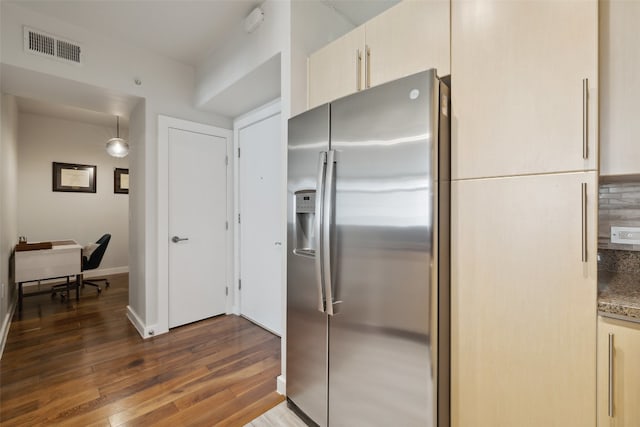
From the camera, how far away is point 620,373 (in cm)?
91

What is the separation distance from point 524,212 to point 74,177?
6.46 m

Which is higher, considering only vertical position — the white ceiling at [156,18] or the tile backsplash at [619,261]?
the white ceiling at [156,18]

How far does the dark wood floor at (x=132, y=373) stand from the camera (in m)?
1.75

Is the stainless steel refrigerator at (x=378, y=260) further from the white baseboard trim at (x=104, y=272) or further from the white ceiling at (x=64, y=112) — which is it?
the white baseboard trim at (x=104, y=272)

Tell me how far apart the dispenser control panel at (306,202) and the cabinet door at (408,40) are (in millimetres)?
699

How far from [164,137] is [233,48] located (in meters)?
1.13

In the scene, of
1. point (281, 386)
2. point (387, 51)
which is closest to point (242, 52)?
point (387, 51)

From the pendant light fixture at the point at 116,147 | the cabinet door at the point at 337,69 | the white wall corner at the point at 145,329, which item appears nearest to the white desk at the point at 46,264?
the pendant light fixture at the point at 116,147

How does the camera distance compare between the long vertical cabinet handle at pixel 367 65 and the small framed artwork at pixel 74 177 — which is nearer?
the long vertical cabinet handle at pixel 367 65

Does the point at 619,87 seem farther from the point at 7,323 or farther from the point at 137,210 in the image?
the point at 7,323

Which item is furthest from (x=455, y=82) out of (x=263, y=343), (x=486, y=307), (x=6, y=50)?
(x=6, y=50)

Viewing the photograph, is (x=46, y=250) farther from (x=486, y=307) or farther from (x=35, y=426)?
(x=486, y=307)

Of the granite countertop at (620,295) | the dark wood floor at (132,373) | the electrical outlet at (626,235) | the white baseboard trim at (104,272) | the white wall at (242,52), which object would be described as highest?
the white wall at (242,52)

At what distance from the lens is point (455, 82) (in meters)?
1.23
